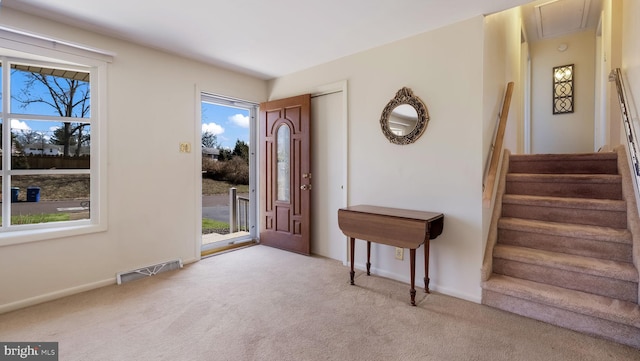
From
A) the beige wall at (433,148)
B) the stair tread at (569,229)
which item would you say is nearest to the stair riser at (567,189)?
the stair tread at (569,229)

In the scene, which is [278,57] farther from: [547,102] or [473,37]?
[547,102]

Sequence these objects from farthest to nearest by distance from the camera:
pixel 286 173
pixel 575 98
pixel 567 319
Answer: pixel 575 98 → pixel 286 173 → pixel 567 319

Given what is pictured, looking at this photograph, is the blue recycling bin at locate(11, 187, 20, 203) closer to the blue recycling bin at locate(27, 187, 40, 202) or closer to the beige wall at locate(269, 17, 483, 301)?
the blue recycling bin at locate(27, 187, 40, 202)

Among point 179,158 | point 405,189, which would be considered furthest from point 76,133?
point 405,189

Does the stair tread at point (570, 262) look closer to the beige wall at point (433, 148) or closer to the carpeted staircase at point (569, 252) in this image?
the carpeted staircase at point (569, 252)

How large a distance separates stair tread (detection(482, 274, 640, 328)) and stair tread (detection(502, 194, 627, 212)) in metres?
0.76

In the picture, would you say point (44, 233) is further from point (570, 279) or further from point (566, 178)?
point (566, 178)

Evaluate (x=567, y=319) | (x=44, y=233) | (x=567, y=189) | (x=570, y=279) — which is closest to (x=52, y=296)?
(x=44, y=233)

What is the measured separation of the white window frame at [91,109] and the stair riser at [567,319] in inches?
134

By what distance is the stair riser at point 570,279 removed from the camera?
195cm

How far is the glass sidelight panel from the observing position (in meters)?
3.83

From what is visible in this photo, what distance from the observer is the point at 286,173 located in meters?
3.88

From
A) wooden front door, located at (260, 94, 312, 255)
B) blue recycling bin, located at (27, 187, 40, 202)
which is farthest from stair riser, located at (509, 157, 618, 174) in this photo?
blue recycling bin, located at (27, 187, 40, 202)

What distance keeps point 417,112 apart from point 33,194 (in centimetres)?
343
